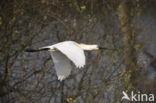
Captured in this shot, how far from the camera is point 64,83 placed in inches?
195

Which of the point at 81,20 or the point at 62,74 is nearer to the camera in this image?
the point at 62,74

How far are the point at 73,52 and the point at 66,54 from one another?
78 mm

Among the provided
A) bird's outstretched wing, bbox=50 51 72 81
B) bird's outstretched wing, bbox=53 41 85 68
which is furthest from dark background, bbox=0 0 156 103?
bird's outstretched wing, bbox=53 41 85 68

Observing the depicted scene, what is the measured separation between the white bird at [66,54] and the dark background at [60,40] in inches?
24.5

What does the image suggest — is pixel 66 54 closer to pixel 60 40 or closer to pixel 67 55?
pixel 67 55

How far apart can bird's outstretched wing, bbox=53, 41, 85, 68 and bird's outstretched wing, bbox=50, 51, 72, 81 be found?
318 millimetres

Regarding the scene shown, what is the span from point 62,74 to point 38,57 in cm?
103

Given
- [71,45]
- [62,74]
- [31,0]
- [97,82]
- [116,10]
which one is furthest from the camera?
[116,10]

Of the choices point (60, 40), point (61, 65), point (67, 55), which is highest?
point (60, 40)

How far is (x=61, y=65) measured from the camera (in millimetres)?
4027

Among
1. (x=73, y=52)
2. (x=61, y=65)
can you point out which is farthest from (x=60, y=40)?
(x=73, y=52)

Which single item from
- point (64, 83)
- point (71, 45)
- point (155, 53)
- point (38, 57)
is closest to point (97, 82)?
point (64, 83)

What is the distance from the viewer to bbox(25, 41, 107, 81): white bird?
3434 mm

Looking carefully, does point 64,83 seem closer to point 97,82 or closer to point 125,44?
point 97,82
